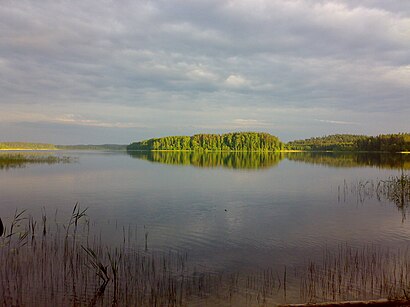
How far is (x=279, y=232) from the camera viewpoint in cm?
1922

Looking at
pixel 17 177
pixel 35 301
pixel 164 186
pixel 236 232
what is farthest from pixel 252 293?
pixel 17 177

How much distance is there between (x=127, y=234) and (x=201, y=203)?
11.6m

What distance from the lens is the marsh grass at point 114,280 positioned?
10398 millimetres

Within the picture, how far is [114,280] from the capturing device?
11.5 m

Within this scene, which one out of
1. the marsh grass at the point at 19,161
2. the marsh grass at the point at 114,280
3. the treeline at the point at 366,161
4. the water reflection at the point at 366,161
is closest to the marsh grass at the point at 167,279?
the marsh grass at the point at 114,280

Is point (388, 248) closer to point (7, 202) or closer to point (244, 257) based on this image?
point (244, 257)

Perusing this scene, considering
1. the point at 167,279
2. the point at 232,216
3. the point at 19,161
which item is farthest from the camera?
the point at 19,161

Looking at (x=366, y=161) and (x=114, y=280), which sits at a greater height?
(x=366, y=161)

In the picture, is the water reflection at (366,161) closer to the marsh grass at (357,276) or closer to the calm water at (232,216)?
the calm water at (232,216)

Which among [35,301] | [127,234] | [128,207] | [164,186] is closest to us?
[35,301]

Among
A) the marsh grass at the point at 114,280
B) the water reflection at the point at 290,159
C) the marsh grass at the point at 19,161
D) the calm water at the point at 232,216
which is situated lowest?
the calm water at the point at 232,216

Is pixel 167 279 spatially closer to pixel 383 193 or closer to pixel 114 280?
pixel 114 280

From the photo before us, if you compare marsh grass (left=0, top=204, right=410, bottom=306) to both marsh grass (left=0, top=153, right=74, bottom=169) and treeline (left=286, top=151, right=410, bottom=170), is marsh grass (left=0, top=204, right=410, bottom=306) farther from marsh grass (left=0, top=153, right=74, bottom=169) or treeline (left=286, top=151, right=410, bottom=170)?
treeline (left=286, top=151, right=410, bottom=170)

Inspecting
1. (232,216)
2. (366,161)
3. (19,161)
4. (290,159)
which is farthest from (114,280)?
(290,159)
